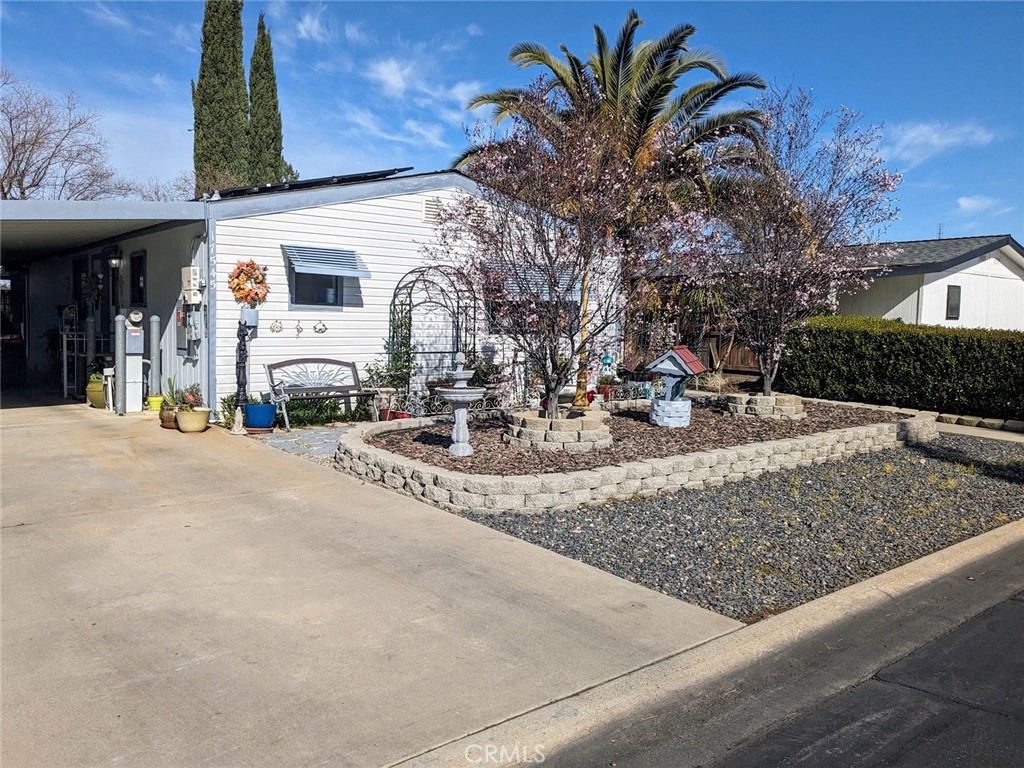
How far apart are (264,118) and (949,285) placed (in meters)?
22.5

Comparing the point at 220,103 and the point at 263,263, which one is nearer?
the point at 263,263

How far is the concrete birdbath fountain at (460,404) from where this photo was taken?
7.72 metres

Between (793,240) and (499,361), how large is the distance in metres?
5.06

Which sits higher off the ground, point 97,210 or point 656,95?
point 656,95

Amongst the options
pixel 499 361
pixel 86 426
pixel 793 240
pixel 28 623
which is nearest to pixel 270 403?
pixel 86 426

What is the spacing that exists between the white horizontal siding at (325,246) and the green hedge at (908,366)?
7.79 m

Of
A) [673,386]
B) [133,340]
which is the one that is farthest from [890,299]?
[133,340]

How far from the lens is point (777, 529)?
6.40m

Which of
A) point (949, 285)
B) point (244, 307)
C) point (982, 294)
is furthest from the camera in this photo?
point (982, 294)

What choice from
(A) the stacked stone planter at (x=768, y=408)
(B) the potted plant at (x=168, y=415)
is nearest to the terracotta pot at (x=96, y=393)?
(B) the potted plant at (x=168, y=415)

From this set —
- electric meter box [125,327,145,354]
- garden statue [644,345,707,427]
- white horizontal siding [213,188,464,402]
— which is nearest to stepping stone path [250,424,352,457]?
white horizontal siding [213,188,464,402]

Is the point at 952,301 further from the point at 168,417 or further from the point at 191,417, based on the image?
the point at 168,417

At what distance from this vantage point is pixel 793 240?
10.8m

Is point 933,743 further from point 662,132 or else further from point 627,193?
point 662,132
